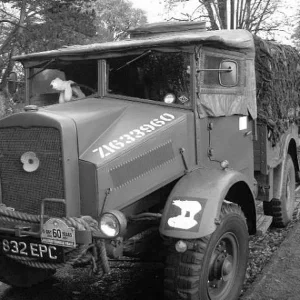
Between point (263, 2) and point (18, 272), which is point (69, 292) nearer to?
point (18, 272)

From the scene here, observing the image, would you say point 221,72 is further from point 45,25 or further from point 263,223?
point 45,25

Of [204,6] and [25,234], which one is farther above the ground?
[204,6]

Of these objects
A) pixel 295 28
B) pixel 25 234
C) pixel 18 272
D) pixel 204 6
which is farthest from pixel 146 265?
pixel 295 28

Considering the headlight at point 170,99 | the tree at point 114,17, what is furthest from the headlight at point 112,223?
the tree at point 114,17

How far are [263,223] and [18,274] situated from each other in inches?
120

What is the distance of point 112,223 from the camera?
133 inches

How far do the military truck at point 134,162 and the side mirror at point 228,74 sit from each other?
0.04ft

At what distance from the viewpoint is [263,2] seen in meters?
17.5

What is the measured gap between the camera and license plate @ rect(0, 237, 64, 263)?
11.6 ft

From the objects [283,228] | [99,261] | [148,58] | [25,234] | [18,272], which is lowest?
[283,228]

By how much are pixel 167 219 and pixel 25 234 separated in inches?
42.1

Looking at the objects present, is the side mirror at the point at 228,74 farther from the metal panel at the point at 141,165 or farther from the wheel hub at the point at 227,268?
the wheel hub at the point at 227,268

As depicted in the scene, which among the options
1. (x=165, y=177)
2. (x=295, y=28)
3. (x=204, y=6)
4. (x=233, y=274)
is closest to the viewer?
(x=165, y=177)

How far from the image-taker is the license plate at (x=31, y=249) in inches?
139
